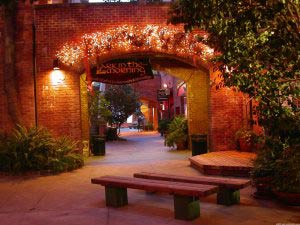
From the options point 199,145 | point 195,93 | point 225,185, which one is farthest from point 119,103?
point 225,185

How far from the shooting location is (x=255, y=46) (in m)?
4.88

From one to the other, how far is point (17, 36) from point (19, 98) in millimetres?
1918

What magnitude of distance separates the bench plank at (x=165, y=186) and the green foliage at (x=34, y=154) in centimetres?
391

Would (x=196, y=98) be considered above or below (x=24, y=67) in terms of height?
below

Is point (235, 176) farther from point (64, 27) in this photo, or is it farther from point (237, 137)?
point (64, 27)

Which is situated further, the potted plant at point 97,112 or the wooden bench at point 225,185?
the potted plant at point 97,112

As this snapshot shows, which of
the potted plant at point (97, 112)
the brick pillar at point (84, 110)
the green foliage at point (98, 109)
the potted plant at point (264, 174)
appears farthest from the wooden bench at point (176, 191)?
the green foliage at point (98, 109)

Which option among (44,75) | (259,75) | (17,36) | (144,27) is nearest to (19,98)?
(44,75)

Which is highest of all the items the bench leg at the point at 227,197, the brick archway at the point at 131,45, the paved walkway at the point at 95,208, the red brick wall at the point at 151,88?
the red brick wall at the point at 151,88

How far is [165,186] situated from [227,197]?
1.26m

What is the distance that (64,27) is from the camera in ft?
39.7

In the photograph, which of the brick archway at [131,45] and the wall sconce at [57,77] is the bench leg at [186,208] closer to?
the brick archway at [131,45]

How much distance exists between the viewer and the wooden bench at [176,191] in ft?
18.3

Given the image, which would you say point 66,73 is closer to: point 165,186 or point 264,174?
point 165,186
